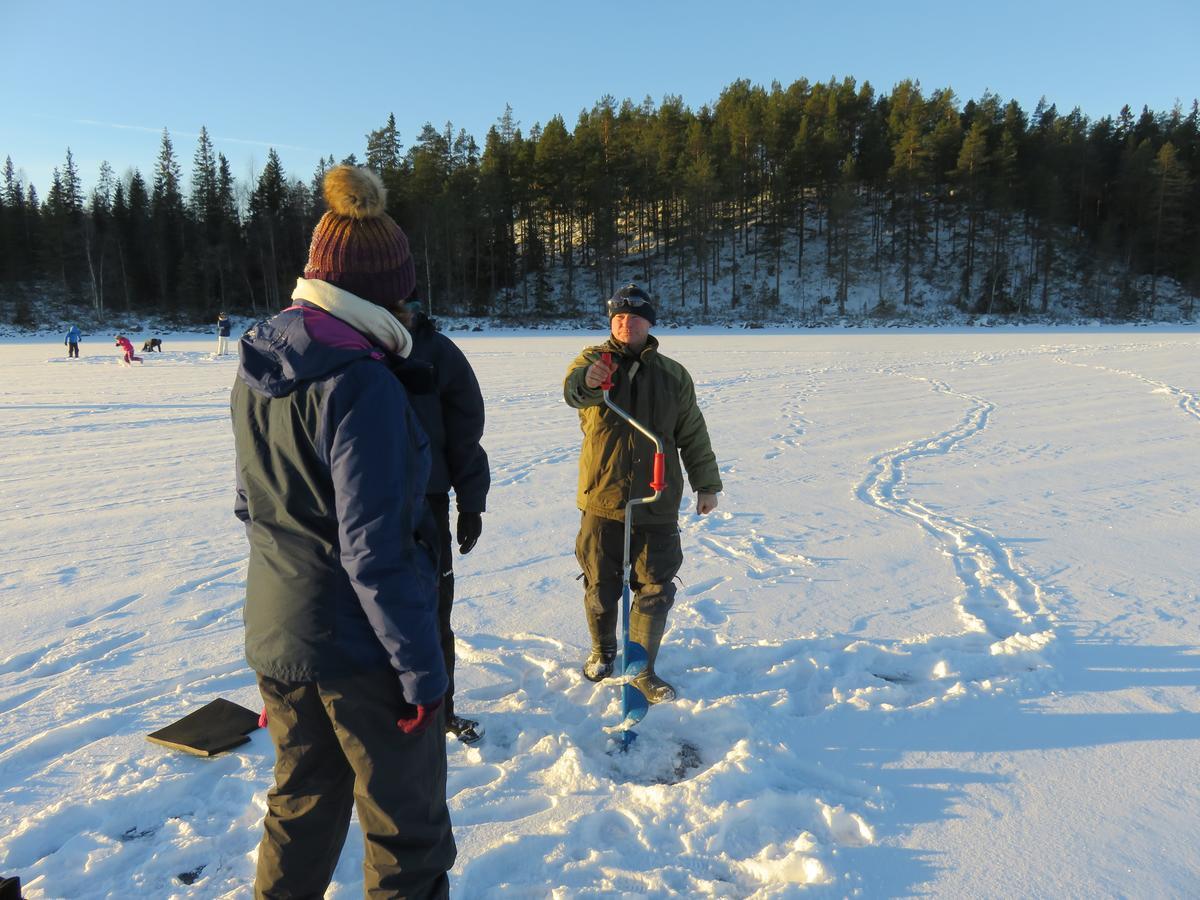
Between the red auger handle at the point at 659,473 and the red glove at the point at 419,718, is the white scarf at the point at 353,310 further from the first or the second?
the red auger handle at the point at 659,473

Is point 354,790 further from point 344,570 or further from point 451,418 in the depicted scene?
point 451,418

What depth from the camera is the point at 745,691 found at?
3.28 metres

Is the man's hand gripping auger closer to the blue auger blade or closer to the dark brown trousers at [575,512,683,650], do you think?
the blue auger blade

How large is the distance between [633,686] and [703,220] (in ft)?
143

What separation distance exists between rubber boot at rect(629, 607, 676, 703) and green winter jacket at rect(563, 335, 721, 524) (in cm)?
45

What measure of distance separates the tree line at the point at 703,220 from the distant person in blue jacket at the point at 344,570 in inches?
1601

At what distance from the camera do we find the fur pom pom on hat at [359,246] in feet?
5.59

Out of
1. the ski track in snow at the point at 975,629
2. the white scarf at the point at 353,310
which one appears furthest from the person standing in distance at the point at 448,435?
the ski track in snow at the point at 975,629

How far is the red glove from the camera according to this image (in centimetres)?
160

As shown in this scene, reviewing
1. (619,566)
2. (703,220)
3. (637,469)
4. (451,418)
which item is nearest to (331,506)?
(451,418)

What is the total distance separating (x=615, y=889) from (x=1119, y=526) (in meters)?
5.40

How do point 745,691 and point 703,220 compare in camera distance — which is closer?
point 745,691

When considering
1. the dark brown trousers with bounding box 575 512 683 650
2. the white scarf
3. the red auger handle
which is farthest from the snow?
the white scarf

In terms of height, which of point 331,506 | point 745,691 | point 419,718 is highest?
point 331,506
